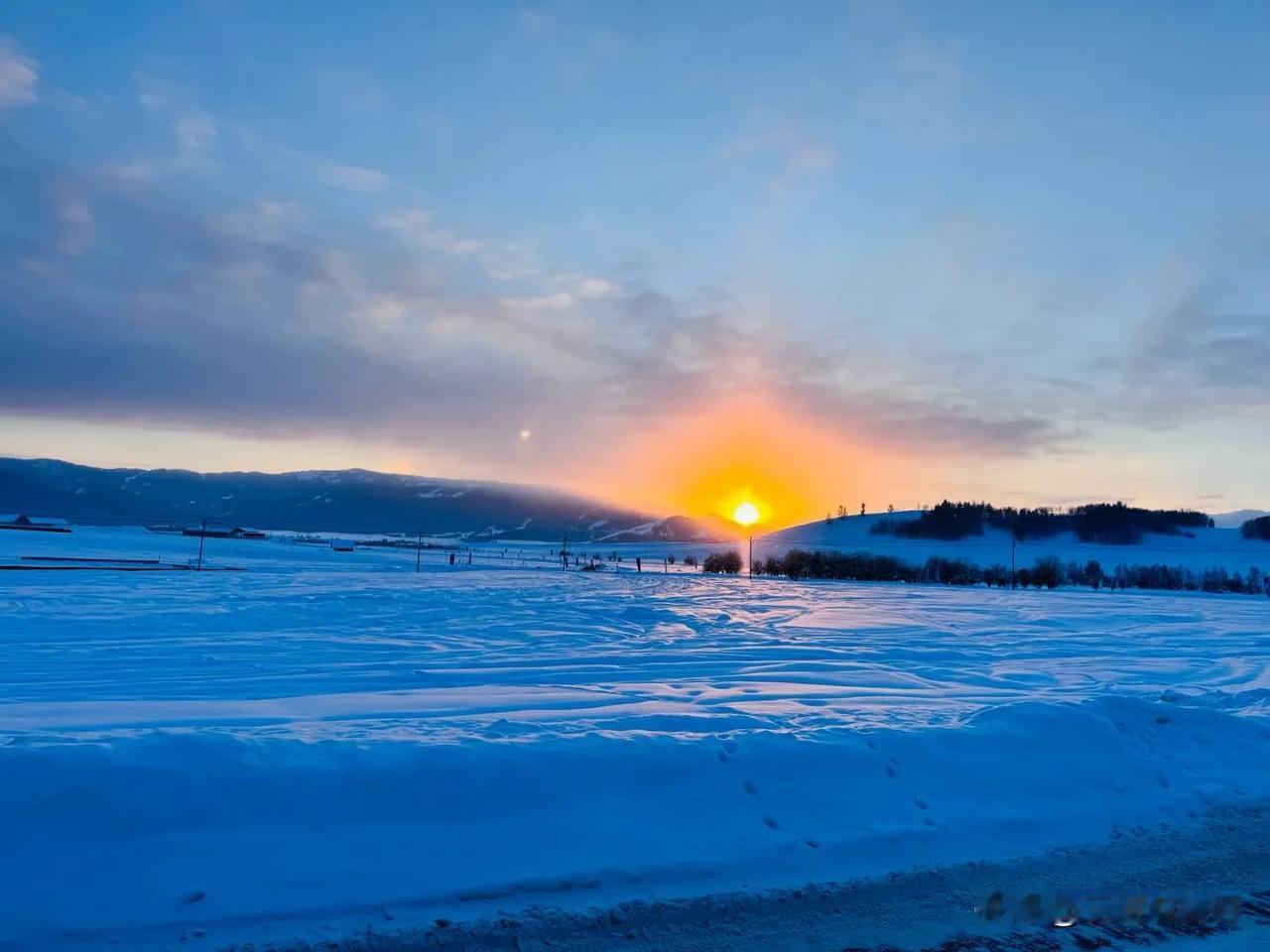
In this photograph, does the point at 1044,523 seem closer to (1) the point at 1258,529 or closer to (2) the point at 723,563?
(1) the point at 1258,529

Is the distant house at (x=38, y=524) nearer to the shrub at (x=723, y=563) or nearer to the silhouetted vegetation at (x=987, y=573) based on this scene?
the shrub at (x=723, y=563)

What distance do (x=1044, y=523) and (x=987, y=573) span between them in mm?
68689

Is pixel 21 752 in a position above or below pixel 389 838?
above

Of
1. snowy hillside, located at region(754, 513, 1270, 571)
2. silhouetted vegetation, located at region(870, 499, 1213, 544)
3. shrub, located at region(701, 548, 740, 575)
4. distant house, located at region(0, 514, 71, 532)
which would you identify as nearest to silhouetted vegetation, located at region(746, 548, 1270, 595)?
shrub, located at region(701, 548, 740, 575)

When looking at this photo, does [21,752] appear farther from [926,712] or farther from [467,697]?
[926,712]

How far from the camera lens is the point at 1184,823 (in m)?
6.68

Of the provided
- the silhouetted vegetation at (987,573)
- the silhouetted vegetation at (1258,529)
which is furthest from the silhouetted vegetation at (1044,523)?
the silhouetted vegetation at (987,573)

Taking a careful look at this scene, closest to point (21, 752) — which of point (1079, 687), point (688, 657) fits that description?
point (688, 657)

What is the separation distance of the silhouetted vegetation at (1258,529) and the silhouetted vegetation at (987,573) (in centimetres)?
4234

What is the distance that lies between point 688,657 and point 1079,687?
609 cm

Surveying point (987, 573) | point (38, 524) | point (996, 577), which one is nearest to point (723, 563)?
point (987, 573)

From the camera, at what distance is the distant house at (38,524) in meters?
74.3

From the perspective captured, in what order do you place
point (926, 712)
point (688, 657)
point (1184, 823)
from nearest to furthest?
point (1184, 823) < point (926, 712) < point (688, 657)

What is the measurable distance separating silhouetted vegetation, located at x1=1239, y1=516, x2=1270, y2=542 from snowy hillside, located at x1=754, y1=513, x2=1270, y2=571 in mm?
1264
